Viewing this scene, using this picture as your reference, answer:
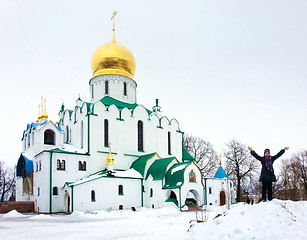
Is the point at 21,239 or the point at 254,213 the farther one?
the point at 21,239

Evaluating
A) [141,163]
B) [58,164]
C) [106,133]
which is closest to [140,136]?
[141,163]

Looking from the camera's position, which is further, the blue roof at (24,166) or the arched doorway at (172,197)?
the blue roof at (24,166)

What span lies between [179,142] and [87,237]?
26.6 m

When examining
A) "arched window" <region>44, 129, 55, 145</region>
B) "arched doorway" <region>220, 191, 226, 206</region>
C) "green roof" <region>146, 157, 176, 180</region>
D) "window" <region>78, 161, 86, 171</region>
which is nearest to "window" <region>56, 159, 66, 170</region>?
"window" <region>78, 161, 86, 171</region>

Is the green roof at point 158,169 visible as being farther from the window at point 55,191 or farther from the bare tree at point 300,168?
the bare tree at point 300,168

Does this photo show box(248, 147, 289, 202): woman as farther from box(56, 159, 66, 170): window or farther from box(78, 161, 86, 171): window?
box(78, 161, 86, 171): window

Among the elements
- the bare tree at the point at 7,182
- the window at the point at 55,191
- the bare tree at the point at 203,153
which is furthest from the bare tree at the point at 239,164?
the bare tree at the point at 7,182

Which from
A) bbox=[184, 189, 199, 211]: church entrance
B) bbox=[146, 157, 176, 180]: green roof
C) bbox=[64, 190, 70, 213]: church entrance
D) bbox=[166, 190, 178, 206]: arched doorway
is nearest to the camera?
bbox=[64, 190, 70, 213]: church entrance

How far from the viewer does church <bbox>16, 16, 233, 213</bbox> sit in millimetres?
27359

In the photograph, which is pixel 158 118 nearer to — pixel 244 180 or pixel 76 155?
pixel 76 155

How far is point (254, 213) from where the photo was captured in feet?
31.3

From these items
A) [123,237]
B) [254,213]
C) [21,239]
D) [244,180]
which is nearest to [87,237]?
[123,237]

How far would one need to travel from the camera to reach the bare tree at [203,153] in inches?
1816

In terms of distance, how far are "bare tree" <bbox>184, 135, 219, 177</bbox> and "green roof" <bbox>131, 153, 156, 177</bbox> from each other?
52.7 ft
